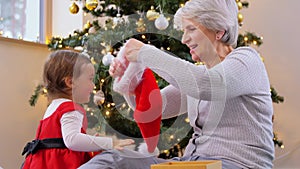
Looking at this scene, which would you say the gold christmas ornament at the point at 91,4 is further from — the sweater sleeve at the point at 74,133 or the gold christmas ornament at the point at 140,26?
the gold christmas ornament at the point at 140,26

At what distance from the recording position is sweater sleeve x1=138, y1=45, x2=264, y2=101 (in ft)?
3.34

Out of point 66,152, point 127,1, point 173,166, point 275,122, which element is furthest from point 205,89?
point 275,122

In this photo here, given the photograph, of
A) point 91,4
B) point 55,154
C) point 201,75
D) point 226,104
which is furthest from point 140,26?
point 91,4

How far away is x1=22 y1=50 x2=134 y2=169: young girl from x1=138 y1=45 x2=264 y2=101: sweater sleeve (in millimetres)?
333

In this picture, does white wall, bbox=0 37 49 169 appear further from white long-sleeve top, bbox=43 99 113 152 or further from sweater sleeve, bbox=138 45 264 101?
sweater sleeve, bbox=138 45 264 101

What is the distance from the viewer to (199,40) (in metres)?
1.22

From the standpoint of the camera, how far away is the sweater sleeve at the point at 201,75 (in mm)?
1018

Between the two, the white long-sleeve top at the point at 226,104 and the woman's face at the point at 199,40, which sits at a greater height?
the woman's face at the point at 199,40

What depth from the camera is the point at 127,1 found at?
2430 mm

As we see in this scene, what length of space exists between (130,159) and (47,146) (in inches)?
20.6

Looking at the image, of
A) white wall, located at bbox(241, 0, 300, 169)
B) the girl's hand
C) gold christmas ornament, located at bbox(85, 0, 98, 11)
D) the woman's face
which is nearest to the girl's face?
the girl's hand

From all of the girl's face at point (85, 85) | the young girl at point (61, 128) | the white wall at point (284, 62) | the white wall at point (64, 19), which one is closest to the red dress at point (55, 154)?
the young girl at point (61, 128)

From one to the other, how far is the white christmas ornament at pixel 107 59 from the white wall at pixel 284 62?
7.34ft

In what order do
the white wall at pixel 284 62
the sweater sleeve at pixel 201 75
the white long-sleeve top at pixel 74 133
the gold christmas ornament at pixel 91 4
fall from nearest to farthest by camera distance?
the sweater sleeve at pixel 201 75 → the white long-sleeve top at pixel 74 133 → the gold christmas ornament at pixel 91 4 → the white wall at pixel 284 62
